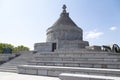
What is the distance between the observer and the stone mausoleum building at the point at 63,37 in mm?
21109

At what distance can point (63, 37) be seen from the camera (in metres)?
25.4

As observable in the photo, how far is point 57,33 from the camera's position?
84.0ft

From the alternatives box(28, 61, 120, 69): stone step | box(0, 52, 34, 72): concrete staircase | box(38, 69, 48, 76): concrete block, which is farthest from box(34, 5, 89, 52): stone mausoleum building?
box(38, 69, 48, 76): concrete block

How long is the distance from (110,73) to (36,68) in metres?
4.55

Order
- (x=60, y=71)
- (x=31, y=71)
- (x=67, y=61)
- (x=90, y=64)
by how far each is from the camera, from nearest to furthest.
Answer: (x=60, y=71) → (x=90, y=64) → (x=31, y=71) → (x=67, y=61)

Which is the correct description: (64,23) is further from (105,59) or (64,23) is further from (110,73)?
(110,73)

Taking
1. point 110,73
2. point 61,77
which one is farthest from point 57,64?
point 110,73

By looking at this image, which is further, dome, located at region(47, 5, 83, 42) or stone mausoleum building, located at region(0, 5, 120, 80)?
dome, located at region(47, 5, 83, 42)

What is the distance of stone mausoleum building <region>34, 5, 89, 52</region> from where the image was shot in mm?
21109

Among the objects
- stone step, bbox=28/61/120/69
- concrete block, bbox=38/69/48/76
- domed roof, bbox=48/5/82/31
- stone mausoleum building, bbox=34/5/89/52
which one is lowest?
concrete block, bbox=38/69/48/76

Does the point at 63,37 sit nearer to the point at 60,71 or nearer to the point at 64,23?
the point at 64,23

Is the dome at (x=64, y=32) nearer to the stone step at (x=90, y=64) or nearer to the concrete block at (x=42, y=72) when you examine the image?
the stone step at (x=90, y=64)

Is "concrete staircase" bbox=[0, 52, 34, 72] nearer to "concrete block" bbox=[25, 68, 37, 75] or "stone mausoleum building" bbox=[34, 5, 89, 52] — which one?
"concrete block" bbox=[25, 68, 37, 75]

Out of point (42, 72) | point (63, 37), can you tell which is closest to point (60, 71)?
point (42, 72)
